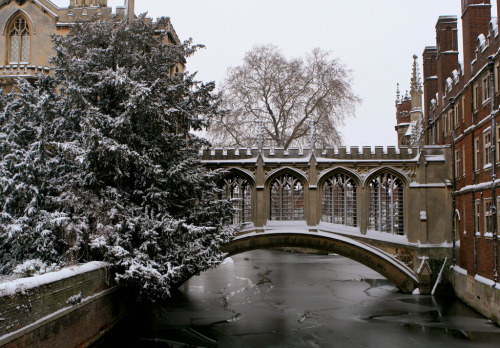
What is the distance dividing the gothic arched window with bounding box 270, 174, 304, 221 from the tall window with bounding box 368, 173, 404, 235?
2.69 meters

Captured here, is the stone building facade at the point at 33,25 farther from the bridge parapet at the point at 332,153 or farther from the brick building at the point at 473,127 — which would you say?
the brick building at the point at 473,127

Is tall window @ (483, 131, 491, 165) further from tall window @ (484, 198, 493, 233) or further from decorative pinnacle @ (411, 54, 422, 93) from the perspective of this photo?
decorative pinnacle @ (411, 54, 422, 93)

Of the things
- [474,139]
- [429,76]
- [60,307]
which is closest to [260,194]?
[474,139]

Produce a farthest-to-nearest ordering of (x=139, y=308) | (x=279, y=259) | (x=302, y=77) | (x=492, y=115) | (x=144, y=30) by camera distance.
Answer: (x=279, y=259) < (x=302, y=77) < (x=139, y=308) < (x=144, y=30) < (x=492, y=115)

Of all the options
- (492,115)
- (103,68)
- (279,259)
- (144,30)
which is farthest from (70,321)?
(279,259)

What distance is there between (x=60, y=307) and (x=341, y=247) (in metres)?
11.6

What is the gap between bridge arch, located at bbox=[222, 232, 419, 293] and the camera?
18875mm

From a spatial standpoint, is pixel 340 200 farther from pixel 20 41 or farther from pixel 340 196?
pixel 20 41

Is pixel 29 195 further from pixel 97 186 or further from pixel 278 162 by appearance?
pixel 278 162

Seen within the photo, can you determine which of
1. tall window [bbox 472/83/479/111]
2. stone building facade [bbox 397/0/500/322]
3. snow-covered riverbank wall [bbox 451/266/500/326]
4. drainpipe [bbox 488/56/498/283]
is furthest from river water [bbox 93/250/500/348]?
tall window [bbox 472/83/479/111]

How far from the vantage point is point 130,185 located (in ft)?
48.2

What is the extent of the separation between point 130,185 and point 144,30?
4.79 m

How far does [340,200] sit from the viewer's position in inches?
767

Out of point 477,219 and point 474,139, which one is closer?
point 477,219
